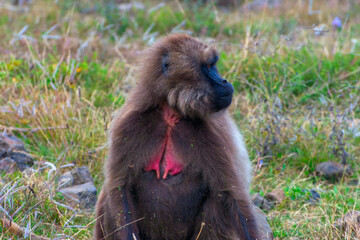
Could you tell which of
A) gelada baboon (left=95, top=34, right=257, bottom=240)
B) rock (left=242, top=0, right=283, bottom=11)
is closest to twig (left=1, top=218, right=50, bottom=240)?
gelada baboon (left=95, top=34, right=257, bottom=240)

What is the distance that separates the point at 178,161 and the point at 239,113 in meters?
2.74

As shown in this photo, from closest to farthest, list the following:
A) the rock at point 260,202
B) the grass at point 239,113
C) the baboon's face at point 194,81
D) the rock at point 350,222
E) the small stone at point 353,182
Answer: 1. the baboon's face at point 194,81
2. the rock at point 350,222
3. the grass at point 239,113
4. the rock at point 260,202
5. the small stone at point 353,182

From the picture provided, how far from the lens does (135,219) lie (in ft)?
11.4

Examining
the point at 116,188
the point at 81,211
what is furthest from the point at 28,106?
the point at 116,188

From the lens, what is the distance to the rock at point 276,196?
473 cm

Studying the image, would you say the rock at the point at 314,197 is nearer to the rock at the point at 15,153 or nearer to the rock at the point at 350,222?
the rock at the point at 350,222

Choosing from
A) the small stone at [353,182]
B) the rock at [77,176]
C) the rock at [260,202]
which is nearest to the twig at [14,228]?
the rock at [77,176]

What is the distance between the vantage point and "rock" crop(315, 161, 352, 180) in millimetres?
5281

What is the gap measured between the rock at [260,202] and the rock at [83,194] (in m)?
1.26

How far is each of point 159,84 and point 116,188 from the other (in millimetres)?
678

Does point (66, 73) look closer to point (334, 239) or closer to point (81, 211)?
point (81, 211)

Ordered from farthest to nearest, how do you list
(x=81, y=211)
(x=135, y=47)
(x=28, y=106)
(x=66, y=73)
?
(x=135, y=47) → (x=66, y=73) → (x=28, y=106) → (x=81, y=211)

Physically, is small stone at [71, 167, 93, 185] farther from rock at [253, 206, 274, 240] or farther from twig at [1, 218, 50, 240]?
rock at [253, 206, 274, 240]

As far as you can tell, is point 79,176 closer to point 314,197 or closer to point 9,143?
point 9,143
